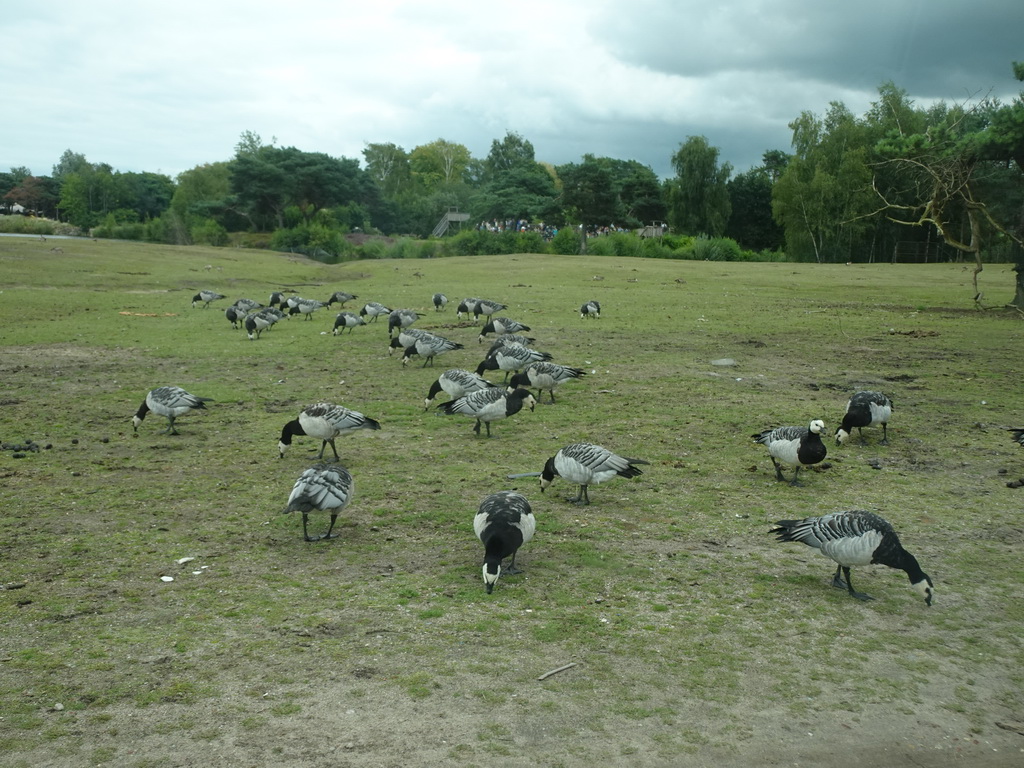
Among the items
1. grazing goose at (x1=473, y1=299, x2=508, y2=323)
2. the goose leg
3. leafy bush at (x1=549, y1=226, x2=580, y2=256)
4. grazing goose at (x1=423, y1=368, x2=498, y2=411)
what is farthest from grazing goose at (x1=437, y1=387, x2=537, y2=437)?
leafy bush at (x1=549, y1=226, x2=580, y2=256)

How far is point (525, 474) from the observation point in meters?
11.9

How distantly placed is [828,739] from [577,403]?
35.4 ft

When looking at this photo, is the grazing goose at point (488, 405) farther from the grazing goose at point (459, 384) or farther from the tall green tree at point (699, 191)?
the tall green tree at point (699, 191)

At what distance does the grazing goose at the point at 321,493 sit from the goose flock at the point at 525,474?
0.04ft

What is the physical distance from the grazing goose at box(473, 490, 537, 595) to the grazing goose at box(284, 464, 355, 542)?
64.6 inches

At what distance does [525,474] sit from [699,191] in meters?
80.5

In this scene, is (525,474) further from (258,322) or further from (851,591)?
(258,322)

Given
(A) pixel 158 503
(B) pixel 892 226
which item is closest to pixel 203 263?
(A) pixel 158 503

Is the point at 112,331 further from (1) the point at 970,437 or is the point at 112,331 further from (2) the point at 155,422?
(1) the point at 970,437

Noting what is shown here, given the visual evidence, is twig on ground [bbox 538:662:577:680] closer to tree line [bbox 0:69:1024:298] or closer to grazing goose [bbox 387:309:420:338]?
grazing goose [bbox 387:309:420:338]

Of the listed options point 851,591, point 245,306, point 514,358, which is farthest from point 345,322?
point 851,591

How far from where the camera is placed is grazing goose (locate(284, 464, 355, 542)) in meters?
9.16

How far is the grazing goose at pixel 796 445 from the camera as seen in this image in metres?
11.1

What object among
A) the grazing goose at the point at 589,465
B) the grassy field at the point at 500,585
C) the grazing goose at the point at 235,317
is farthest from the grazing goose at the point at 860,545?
the grazing goose at the point at 235,317
